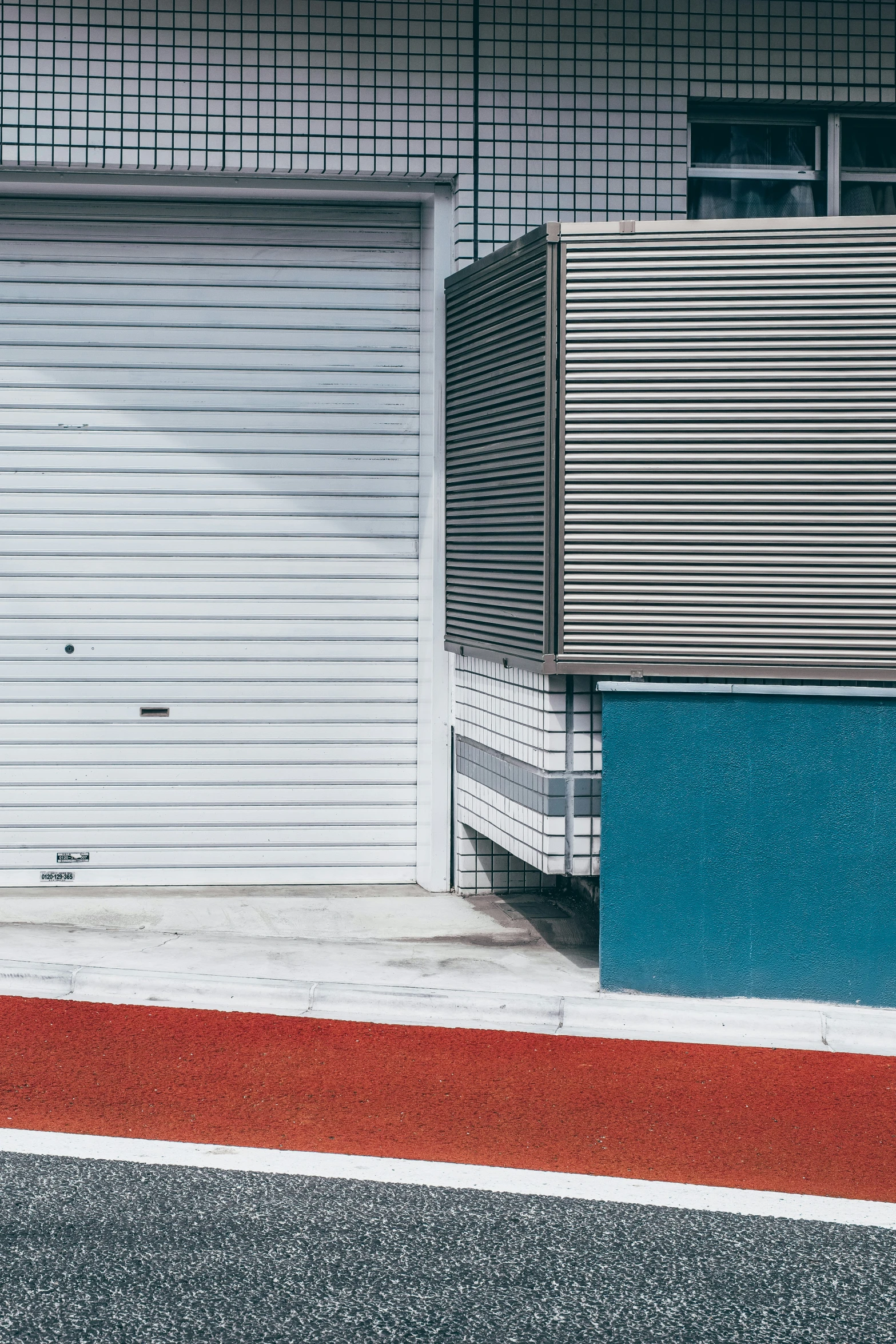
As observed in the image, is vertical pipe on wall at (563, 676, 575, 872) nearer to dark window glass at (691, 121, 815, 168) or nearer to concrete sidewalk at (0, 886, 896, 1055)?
concrete sidewalk at (0, 886, 896, 1055)

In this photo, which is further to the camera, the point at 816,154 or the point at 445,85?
the point at 816,154

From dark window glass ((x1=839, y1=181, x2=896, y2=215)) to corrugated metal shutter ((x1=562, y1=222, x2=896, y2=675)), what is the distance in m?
2.52

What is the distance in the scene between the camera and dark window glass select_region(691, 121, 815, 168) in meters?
8.59

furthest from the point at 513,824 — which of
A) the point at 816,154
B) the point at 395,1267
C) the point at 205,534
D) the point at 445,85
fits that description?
the point at 816,154

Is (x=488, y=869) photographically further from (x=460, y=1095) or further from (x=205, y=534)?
(x=460, y=1095)

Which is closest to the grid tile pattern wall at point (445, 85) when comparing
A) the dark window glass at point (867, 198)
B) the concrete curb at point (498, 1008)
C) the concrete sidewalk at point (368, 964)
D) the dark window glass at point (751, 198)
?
the dark window glass at point (751, 198)

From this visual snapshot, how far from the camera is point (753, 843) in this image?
644 cm

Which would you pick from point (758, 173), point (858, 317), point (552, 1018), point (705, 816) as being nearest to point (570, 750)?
point (705, 816)

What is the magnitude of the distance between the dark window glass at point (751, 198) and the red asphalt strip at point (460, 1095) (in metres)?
4.83

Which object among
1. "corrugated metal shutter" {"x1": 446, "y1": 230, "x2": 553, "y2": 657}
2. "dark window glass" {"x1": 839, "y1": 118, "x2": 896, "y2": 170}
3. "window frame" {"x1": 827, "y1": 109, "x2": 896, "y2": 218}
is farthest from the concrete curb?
"dark window glass" {"x1": 839, "y1": 118, "x2": 896, "y2": 170}

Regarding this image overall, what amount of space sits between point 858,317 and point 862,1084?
10.3ft

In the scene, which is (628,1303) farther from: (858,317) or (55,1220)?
(858,317)

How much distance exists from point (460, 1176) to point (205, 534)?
4.71m

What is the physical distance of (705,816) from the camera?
6.46 metres
